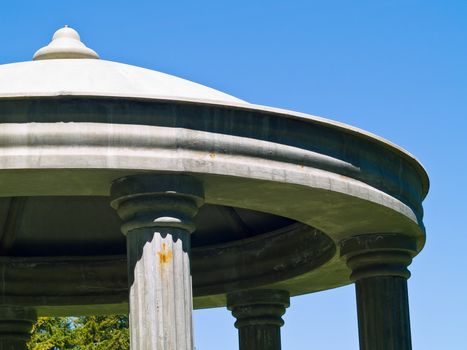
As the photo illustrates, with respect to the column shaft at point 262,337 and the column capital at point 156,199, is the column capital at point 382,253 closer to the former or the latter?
the column shaft at point 262,337

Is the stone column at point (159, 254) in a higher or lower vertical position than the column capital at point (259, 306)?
lower

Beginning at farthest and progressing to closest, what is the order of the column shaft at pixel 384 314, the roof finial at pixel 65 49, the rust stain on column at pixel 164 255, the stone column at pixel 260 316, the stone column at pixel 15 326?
the stone column at pixel 260 316 < the stone column at pixel 15 326 < the roof finial at pixel 65 49 < the column shaft at pixel 384 314 < the rust stain on column at pixel 164 255

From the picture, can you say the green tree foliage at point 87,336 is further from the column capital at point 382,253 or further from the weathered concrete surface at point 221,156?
the weathered concrete surface at point 221,156

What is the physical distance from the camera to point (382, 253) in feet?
70.2

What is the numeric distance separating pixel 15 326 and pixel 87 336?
28270 millimetres

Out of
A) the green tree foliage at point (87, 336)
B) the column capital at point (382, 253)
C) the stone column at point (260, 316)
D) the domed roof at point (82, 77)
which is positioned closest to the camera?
the domed roof at point (82, 77)

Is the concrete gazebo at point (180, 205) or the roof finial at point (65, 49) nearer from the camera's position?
the concrete gazebo at point (180, 205)

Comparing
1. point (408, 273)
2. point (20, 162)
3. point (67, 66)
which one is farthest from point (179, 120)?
point (408, 273)

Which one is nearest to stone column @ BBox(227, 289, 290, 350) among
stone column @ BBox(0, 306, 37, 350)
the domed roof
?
stone column @ BBox(0, 306, 37, 350)

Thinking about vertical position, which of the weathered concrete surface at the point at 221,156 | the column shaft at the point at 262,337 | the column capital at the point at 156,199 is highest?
the weathered concrete surface at the point at 221,156

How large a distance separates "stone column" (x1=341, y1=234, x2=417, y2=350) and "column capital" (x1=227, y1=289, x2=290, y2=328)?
3753 mm

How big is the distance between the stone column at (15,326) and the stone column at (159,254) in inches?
308

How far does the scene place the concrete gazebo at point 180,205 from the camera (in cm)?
1706

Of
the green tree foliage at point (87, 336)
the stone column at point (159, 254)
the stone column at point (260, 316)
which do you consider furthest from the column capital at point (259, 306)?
the green tree foliage at point (87, 336)
